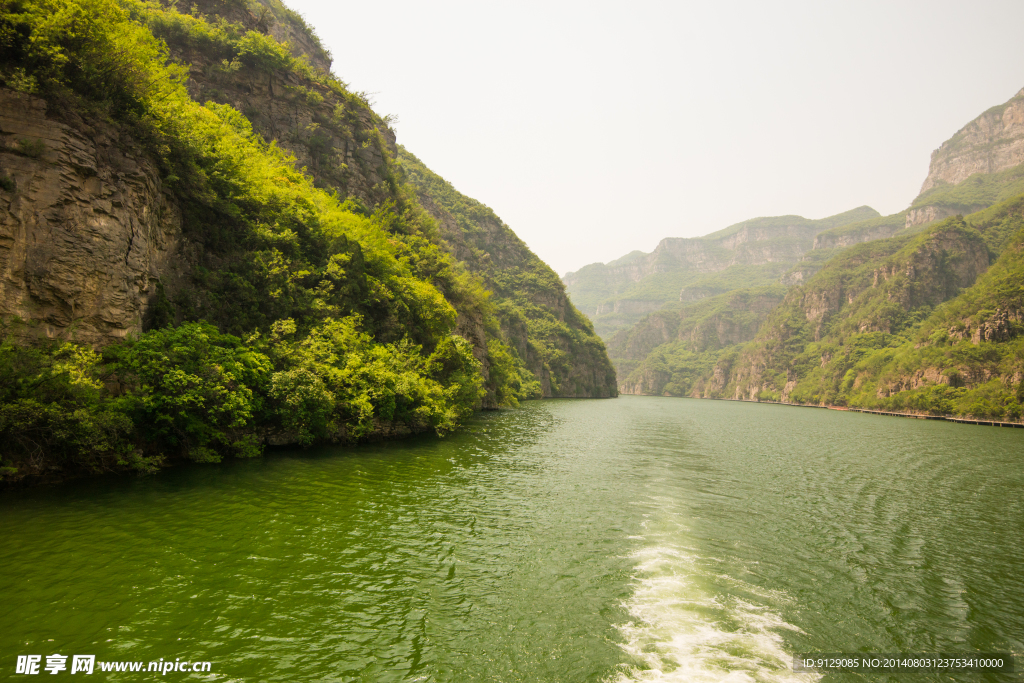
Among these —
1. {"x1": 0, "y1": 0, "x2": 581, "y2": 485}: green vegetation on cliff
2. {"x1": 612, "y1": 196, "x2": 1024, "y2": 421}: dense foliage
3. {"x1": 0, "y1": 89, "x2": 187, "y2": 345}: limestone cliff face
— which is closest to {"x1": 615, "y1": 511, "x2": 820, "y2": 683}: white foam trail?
{"x1": 0, "y1": 0, "x2": 581, "y2": 485}: green vegetation on cliff

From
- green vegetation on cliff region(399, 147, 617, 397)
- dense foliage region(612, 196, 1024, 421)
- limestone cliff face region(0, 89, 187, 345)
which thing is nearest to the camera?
limestone cliff face region(0, 89, 187, 345)

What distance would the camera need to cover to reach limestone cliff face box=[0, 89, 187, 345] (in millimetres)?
16688

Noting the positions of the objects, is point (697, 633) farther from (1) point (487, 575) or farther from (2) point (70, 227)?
(2) point (70, 227)

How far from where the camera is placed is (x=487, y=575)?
1177cm

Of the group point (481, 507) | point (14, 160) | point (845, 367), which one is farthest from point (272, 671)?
point (845, 367)

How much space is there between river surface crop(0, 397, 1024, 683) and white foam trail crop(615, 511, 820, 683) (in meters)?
0.05

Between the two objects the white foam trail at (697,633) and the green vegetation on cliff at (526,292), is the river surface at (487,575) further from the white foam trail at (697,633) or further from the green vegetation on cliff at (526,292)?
the green vegetation on cliff at (526,292)

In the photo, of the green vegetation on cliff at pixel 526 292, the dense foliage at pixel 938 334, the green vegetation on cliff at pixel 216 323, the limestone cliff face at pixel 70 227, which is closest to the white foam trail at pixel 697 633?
the green vegetation on cliff at pixel 216 323

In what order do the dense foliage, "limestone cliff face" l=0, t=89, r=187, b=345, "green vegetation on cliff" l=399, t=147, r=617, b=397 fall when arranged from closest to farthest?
1. "limestone cliff face" l=0, t=89, r=187, b=345
2. the dense foliage
3. "green vegetation on cliff" l=399, t=147, r=617, b=397

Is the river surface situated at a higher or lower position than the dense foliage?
lower

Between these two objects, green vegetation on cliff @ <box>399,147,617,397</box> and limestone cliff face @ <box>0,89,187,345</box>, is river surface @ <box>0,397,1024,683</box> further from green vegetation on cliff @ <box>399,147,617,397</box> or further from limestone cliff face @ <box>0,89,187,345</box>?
green vegetation on cliff @ <box>399,147,617,397</box>

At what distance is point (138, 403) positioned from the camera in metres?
18.1

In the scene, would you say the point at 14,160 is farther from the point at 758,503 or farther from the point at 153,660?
the point at 758,503

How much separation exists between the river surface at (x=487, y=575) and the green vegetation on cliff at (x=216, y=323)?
2.40m
